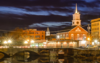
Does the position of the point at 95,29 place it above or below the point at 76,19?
below

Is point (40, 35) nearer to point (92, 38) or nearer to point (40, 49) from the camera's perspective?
point (92, 38)

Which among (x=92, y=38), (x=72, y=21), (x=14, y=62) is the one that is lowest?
(x=14, y=62)

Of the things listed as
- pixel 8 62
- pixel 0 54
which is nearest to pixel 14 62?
pixel 8 62

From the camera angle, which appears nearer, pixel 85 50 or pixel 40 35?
pixel 85 50

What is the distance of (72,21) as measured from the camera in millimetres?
132000

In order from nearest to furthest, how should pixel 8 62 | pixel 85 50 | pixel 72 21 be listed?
pixel 8 62 → pixel 85 50 → pixel 72 21

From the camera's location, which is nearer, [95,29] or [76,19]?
[76,19]

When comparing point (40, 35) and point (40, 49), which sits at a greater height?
point (40, 35)

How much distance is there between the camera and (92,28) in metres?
144

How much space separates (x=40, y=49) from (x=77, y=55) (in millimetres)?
16125

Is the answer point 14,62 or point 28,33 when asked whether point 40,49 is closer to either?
point 14,62

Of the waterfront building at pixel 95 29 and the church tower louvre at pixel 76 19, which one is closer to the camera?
the church tower louvre at pixel 76 19

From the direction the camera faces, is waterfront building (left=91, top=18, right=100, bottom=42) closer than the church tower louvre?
No

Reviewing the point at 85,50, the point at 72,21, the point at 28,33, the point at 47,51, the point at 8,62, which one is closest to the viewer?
the point at 8,62
